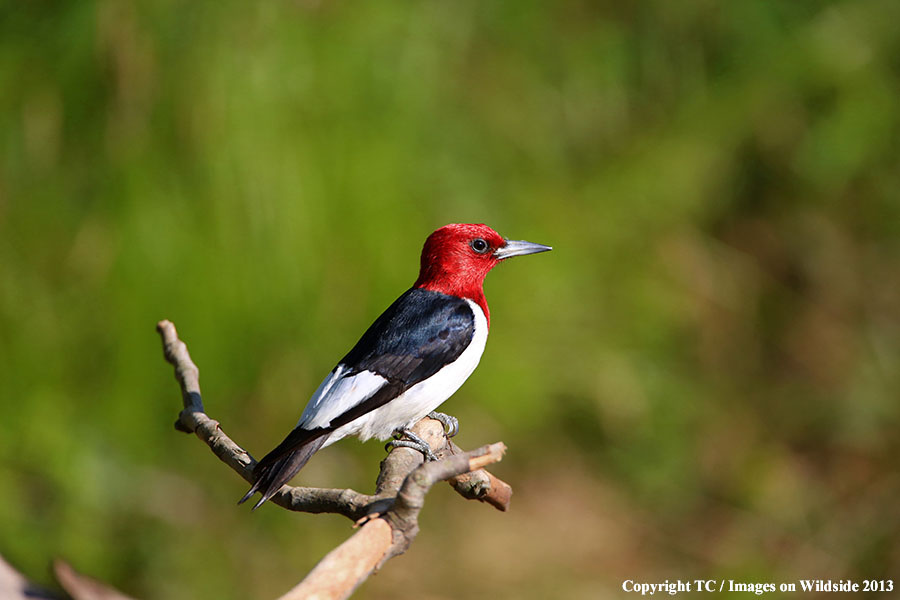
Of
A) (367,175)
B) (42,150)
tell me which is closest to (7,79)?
(42,150)

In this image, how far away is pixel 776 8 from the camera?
5047 mm

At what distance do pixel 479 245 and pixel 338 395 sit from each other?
0.52 metres

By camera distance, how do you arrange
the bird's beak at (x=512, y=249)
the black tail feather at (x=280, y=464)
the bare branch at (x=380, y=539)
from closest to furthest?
the bare branch at (x=380, y=539), the black tail feather at (x=280, y=464), the bird's beak at (x=512, y=249)

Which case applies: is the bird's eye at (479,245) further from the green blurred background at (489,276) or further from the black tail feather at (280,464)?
the green blurred background at (489,276)

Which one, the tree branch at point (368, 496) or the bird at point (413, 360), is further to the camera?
the bird at point (413, 360)

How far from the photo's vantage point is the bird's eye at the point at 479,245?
219 cm

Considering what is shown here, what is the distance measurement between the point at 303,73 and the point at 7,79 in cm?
107

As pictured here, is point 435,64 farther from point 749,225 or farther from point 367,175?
point 749,225

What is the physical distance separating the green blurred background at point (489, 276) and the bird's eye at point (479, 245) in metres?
1.71

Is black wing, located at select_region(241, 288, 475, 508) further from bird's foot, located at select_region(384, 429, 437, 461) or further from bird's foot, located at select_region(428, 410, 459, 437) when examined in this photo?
bird's foot, located at select_region(428, 410, 459, 437)

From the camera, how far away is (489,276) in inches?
173

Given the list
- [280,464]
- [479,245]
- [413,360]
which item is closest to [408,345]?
[413,360]

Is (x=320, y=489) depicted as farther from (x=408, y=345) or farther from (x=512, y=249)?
(x=512, y=249)

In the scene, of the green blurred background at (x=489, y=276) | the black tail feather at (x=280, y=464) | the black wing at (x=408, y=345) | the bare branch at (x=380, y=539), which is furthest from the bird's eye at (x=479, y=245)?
the green blurred background at (x=489, y=276)
